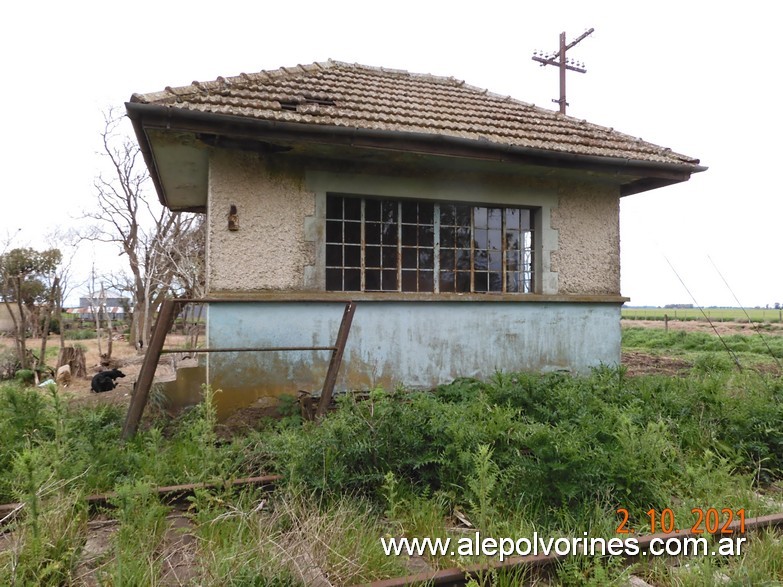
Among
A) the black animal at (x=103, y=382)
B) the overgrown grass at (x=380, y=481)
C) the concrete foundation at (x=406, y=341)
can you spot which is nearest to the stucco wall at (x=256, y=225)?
the concrete foundation at (x=406, y=341)

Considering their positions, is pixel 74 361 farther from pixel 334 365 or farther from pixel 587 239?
pixel 587 239

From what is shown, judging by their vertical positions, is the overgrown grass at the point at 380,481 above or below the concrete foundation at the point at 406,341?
below

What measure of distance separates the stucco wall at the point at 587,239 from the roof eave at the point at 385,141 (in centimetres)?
56

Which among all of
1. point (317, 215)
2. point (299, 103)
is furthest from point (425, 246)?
point (299, 103)

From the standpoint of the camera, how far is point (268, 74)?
633 centimetres

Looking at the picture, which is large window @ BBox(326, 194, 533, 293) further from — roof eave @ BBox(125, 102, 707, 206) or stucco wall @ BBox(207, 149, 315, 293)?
roof eave @ BBox(125, 102, 707, 206)

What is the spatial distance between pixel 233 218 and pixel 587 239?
4.84m

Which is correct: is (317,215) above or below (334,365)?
above

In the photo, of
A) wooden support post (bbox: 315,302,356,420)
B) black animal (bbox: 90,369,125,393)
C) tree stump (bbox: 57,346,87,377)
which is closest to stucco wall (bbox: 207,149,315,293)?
wooden support post (bbox: 315,302,356,420)

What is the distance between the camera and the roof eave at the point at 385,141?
4742 millimetres

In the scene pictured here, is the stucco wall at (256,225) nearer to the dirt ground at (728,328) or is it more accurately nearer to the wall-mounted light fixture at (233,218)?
the wall-mounted light fixture at (233,218)

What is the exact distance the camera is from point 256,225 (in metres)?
5.46

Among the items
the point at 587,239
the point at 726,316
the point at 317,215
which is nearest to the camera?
the point at 317,215

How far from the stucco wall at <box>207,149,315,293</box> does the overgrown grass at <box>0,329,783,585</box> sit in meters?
1.70
